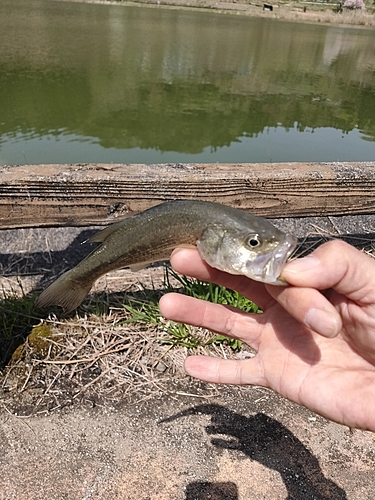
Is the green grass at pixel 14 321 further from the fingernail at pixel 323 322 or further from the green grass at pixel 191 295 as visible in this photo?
the fingernail at pixel 323 322

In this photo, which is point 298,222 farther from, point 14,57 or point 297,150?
point 14,57

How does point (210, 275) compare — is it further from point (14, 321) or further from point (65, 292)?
point (14, 321)

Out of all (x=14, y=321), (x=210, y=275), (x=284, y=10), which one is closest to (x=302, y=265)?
(x=210, y=275)

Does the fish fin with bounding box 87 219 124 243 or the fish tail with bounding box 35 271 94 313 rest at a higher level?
the fish fin with bounding box 87 219 124 243

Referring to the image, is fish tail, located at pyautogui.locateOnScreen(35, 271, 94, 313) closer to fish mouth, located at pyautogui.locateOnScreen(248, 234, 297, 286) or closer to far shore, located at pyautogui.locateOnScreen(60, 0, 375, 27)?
fish mouth, located at pyautogui.locateOnScreen(248, 234, 297, 286)

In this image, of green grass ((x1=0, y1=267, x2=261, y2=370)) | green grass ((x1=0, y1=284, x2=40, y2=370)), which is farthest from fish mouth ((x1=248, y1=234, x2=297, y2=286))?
green grass ((x1=0, y1=284, x2=40, y2=370))

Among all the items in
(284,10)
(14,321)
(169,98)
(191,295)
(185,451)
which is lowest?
(185,451)

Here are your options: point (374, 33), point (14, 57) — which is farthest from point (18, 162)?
point (374, 33)
